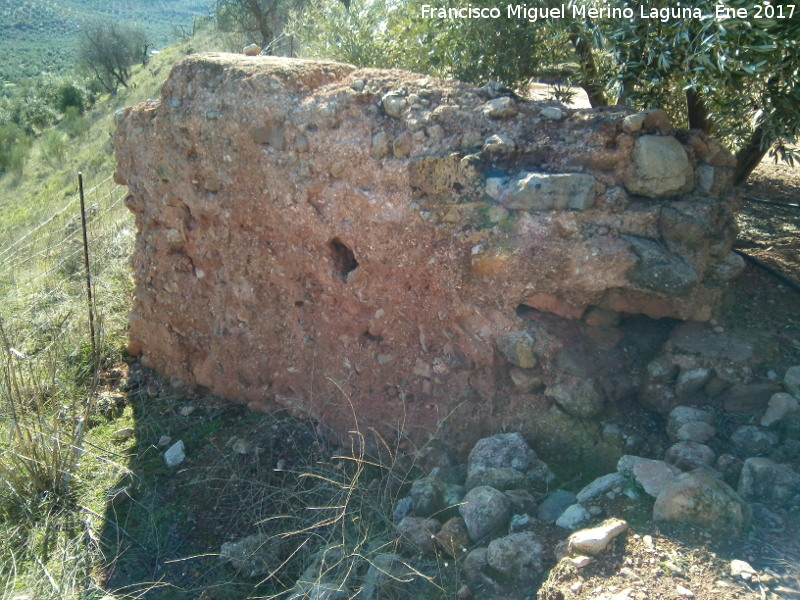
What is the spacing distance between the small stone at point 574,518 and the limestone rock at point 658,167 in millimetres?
1510

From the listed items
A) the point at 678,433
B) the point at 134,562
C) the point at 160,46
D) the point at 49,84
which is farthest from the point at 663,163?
the point at 160,46


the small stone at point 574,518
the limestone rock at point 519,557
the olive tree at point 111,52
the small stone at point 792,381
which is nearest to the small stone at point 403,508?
the limestone rock at point 519,557

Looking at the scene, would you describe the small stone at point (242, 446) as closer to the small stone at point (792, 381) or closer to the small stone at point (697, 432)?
the small stone at point (697, 432)

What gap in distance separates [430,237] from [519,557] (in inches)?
62.4

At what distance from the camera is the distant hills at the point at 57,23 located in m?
40.1

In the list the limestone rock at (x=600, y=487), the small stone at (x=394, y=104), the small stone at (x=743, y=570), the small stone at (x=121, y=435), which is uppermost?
the small stone at (x=394, y=104)

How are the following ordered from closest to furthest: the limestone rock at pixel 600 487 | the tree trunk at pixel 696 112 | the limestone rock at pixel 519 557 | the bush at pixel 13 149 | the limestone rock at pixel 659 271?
the limestone rock at pixel 519 557 → the limestone rock at pixel 600 487 → the limestone rock at pixel 659 271 → the tree trunk at pixel 696 112 → the bush at pixel 13 149

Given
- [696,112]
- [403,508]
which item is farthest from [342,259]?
[696,112]

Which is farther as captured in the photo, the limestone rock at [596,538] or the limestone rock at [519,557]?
the limestone rock at [519,557]

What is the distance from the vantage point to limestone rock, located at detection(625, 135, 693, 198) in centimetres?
329

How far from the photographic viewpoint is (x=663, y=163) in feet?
10.8

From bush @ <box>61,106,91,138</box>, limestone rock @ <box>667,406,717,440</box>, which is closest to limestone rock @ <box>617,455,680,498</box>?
limestone rock @ <box>667,406,717,440</box>

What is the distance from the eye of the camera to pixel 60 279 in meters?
6.50

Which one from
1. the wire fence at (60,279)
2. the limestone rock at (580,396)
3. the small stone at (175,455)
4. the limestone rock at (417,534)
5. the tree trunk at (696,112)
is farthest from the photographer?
the wire fence at (60,279)
